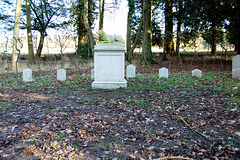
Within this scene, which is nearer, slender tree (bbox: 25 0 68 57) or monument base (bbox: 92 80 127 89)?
monument base (bbox: 92 80 127 89)

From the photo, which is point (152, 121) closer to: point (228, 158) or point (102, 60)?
point (228, 158)

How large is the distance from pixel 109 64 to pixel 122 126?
4.53 metres

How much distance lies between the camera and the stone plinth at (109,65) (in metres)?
8.52

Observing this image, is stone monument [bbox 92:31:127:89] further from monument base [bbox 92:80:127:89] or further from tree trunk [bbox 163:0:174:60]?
tree trunk [bbox 163:0:174:60]

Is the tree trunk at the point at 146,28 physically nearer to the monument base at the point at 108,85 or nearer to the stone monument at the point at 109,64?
the stone monument at the point at 109,64

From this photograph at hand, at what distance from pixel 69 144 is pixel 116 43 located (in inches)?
225

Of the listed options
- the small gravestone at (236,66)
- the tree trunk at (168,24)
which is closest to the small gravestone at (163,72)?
the small gravestone at (236,66)

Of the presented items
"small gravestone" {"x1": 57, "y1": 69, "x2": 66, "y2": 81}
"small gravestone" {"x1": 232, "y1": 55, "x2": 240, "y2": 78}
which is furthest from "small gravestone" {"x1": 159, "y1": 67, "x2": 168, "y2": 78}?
"small gravestone" {"x1": 57, "y1": 69, "x2": 66, "y2": 81}

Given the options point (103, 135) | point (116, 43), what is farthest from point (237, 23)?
point (103, 135)

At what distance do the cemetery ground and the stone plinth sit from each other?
129 cm

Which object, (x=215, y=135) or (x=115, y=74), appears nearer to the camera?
(x=215, y=135)

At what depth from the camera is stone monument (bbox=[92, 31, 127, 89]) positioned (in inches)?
335

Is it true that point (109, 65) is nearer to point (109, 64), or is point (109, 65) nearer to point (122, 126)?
point (109, 64)

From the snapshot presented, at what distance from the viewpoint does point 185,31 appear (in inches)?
868
